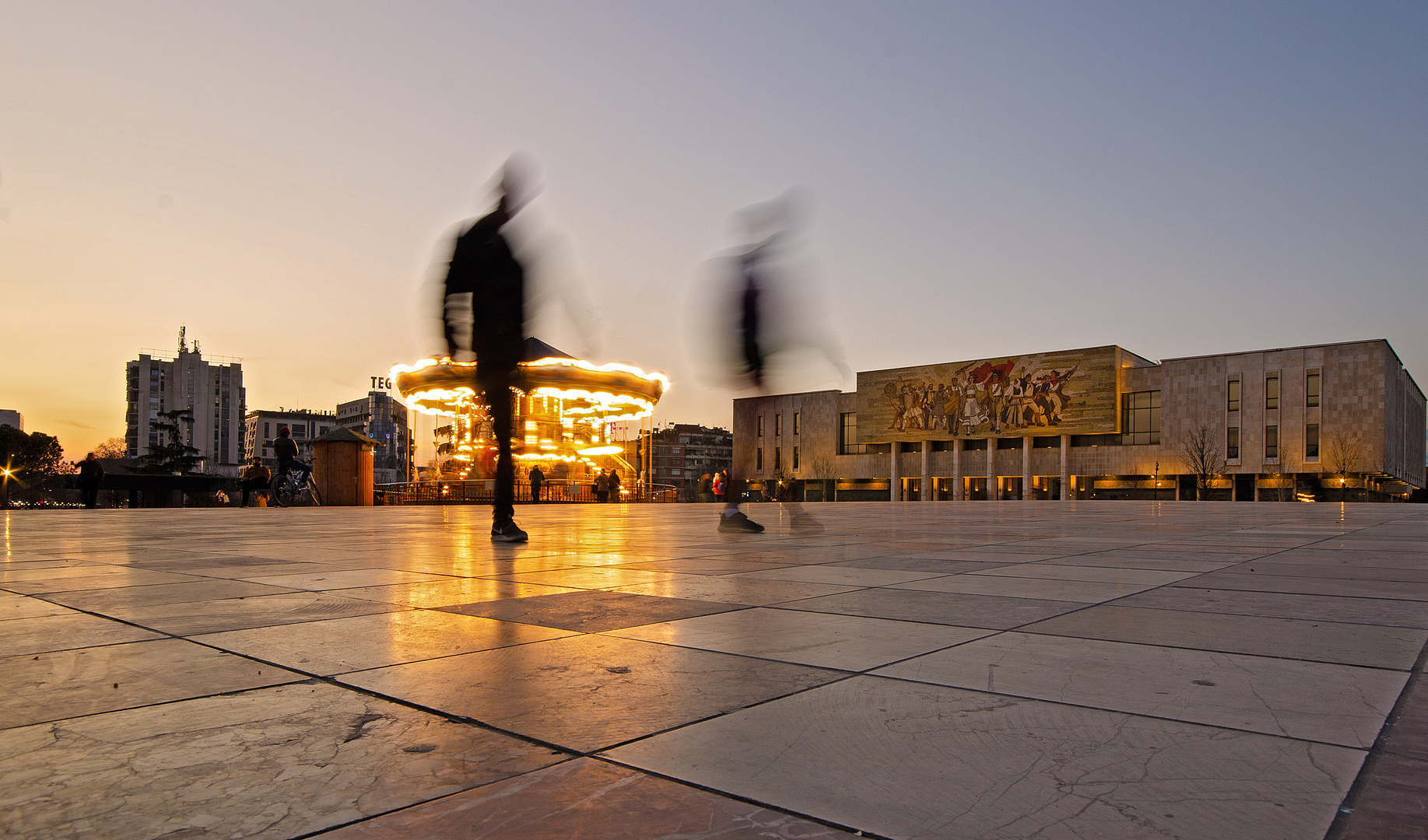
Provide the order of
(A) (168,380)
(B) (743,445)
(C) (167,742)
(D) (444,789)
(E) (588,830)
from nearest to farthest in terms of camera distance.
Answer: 1. (E) (588,830)
2. (D) (444,789)
3. (C) (167,742)
4. (B) (743,445)
5. (A) (168,380)

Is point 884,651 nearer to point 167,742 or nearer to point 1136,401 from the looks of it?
point 167,742

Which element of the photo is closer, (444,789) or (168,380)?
(444,789)

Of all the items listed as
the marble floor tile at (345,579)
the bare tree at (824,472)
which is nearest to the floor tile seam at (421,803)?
the marble floor tile at (345,579)

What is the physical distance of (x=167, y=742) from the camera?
153 cm

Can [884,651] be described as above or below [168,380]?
below

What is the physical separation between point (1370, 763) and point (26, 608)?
396 centimetres

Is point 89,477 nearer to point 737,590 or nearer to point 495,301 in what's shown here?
point 495,301

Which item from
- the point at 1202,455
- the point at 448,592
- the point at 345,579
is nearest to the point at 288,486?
the point at 345,579

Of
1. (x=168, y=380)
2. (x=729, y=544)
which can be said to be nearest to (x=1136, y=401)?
(x=729, y=544)

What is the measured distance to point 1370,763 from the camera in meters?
1.39

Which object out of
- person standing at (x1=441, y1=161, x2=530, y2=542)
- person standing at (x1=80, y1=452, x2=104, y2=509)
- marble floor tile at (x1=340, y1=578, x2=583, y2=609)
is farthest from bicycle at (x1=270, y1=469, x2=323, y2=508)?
marble floor tile at (x1=340, y1=578, x2=583, y2=609)

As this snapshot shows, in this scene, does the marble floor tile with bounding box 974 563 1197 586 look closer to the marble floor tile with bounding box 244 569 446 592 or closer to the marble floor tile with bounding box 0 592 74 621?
the marble floor tile with bounding box 244 569 446 592

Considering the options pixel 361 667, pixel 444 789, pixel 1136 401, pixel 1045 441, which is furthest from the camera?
pixel 1045 441

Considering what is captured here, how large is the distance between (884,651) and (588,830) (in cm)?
132
